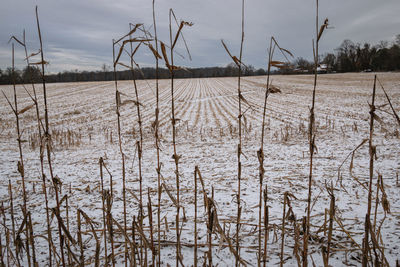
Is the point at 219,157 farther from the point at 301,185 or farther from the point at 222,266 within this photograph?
the point at 222,266

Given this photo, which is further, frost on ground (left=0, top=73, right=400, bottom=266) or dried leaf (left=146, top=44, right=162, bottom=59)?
frost on ground (left=0, top=73, right=400, bottom=266)

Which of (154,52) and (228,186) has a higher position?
(154,52)

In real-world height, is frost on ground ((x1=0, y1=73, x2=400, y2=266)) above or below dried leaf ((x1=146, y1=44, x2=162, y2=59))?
below

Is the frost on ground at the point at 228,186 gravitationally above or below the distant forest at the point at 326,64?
below

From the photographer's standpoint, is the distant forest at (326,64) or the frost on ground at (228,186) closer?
the distant forest at (326,64)

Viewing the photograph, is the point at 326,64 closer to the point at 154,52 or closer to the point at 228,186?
the point at 154,52

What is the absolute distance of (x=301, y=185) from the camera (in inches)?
167

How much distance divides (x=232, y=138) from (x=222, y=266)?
6810 mm

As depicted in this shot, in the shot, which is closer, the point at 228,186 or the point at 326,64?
the point at 326,64

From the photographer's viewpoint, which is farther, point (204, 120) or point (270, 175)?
point (204, 120)

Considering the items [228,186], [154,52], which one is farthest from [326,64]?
[228,186]

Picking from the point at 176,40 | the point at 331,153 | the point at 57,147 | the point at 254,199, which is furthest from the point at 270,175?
the point at 57,147

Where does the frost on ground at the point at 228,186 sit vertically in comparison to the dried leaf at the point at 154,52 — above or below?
below

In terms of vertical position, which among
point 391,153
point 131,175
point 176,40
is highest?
point 176,40
